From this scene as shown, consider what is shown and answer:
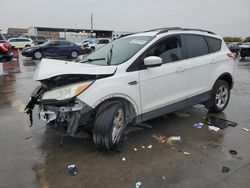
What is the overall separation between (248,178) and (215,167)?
1.42 feet

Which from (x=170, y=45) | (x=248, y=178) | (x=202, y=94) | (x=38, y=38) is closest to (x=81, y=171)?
(x=248, y=178)

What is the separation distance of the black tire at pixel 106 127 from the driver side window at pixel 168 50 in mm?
1175

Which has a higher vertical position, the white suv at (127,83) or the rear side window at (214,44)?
the rear side window at (214,44)

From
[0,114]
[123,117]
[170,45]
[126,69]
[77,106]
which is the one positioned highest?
[170,45]

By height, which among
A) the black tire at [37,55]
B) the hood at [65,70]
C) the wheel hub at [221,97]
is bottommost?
the black tire at [37,55]

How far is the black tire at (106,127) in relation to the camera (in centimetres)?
391

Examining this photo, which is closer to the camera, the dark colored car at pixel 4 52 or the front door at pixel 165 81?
the front door at pixel 165 81

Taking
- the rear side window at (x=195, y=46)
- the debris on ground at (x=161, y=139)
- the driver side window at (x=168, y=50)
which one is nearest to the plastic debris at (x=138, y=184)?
the debris on ground at (x=161, y=139)

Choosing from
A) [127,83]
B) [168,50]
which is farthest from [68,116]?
[168,50]

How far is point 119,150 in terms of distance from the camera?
4.21m

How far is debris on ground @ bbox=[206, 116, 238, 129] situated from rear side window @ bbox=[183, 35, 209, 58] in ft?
4.48

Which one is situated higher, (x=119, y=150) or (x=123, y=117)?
(x=123, y=117)

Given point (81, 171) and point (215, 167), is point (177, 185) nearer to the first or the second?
point (215, 167)

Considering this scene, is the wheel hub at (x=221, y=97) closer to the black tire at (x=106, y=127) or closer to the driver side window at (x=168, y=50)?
the driver side window at (x=168, y=50)
